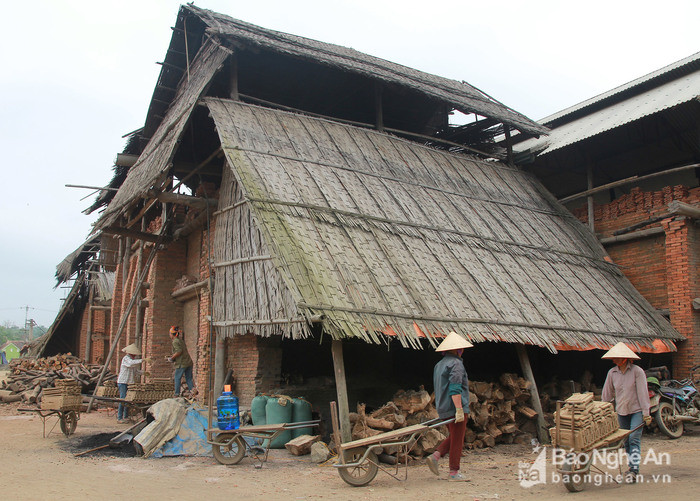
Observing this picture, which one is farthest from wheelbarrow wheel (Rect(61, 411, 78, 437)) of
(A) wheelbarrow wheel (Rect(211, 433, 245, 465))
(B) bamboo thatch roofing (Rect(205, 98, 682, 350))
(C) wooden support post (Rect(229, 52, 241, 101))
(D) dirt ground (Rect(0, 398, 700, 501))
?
(C) wooden support post (Rect(229, 52, 241, 101))

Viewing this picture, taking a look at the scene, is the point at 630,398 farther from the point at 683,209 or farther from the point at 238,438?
the point at 683,209

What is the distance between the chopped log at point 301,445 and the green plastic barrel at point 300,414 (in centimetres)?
48

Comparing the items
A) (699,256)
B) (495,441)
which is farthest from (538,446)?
(699,256)

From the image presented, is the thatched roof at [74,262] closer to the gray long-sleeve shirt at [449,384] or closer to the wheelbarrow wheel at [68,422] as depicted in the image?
the wheelbarrow wheel at [68,422]

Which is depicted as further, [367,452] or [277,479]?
[277,479]

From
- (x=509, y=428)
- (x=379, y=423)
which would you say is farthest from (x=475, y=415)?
(x=379, y=423)

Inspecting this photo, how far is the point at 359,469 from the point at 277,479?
39.2 inches

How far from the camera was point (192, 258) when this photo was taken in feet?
45.5

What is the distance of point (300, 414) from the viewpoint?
357 inches

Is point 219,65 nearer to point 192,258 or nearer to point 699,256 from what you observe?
point 192,258

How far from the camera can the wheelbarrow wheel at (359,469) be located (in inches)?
260

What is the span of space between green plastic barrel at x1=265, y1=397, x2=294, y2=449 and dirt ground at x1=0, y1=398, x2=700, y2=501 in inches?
10.7

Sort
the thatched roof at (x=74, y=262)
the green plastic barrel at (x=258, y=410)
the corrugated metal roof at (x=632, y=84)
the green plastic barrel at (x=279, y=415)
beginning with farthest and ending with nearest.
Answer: the thatched roof at (x=74, y=262) → the corrugated metal roof at (x=632, y=84) → the green plastic barrel at (x=258, y=410) → the green plastic barrel at (x=279, y=415)

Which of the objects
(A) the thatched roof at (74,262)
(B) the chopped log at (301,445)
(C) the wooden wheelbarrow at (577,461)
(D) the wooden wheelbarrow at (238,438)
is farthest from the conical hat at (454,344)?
(A) the thatched roof at (74,262)
